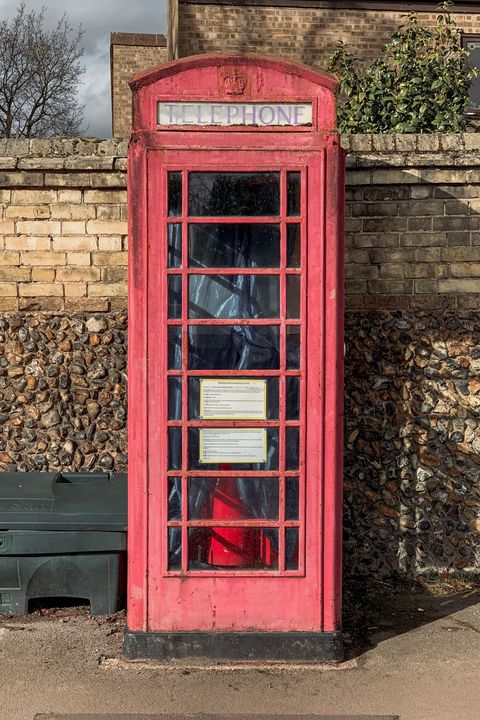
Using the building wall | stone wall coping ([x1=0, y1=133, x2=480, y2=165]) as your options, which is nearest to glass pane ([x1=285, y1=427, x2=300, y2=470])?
the building wall

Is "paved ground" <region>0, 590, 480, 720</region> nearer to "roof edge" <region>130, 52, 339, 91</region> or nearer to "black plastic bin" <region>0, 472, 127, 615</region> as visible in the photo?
"black plastic bin" <region>0, 472, 127, 615</region>

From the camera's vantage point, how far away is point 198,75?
4.47 m

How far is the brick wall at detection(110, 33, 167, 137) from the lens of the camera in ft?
65.8

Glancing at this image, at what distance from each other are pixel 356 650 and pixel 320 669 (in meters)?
0.36

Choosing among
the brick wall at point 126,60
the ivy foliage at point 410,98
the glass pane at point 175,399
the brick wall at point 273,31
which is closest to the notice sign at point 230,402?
the glass pane at point 175,399

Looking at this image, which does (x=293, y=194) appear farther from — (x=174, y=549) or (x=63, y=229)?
(x=63, y=229)

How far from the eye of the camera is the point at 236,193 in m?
4.50

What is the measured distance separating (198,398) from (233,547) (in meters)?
0.80

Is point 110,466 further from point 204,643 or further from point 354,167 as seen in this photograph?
point 354,167

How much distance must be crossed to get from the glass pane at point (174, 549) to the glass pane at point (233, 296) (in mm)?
1123

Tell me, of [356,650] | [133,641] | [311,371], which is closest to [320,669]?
[356,650]

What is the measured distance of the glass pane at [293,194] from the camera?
176 inches

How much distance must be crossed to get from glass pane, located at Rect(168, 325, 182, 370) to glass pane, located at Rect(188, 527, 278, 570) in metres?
0.87

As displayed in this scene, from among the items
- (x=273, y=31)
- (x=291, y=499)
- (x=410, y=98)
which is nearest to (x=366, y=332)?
(x=291, y=499)
